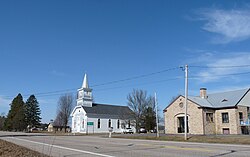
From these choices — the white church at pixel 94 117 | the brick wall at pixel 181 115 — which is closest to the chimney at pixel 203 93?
the brick wall at pixel 181 115

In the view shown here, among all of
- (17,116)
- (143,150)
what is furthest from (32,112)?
(143,150)

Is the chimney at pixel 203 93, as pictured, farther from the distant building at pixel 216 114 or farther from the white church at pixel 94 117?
the white church at pixel 94 117

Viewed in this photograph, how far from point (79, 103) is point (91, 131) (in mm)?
8789

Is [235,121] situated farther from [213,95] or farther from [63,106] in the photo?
[63,106]

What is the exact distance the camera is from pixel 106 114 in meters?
76.2

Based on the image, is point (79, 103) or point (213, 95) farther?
point (79, 103)

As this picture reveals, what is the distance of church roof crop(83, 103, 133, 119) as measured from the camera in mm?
72544

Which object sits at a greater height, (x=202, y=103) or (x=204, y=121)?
(x=202, y=103)

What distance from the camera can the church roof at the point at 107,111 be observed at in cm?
7254

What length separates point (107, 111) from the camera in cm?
7775

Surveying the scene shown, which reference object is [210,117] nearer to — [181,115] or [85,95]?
[181,115]

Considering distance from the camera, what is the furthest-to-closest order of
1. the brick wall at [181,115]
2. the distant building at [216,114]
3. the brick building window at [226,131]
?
the brick wall at [181,115] < the brick building window at [226,131] < the distant building at [216,114]

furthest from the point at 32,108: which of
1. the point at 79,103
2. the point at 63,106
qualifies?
the point at 79,103

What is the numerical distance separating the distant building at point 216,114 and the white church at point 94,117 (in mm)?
20753
